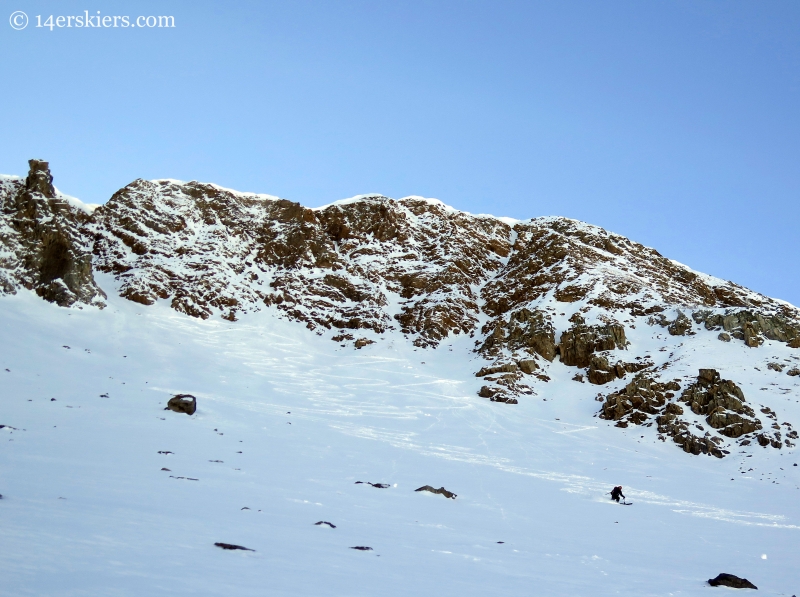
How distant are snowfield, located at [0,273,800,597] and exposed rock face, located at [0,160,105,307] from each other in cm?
202

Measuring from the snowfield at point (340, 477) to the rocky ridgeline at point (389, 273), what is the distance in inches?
132

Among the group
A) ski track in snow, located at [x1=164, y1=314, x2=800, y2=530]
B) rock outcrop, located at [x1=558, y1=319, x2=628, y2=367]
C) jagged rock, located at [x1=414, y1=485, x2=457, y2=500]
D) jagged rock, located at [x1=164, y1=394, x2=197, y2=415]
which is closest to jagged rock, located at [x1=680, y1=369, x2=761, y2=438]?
ski track in snow, located at [x1=164, y1=314, x2=800, y2=530]

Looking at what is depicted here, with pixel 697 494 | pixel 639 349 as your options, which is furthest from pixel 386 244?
pixel 697 494

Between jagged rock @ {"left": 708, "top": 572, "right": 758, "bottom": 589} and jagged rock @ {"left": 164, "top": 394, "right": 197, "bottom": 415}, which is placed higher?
jagged rock @ {"left": 164, "top": 394, "right": 197, "bottom": 415}

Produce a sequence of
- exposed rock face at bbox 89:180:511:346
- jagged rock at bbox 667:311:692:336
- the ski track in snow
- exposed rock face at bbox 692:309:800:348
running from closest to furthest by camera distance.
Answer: the ski track in snow → exposed rock face at bbox 692:309:800:348 → jagged rock at bbox 667:311:692:336 → exposed rock face at bbox 89:180:511:346

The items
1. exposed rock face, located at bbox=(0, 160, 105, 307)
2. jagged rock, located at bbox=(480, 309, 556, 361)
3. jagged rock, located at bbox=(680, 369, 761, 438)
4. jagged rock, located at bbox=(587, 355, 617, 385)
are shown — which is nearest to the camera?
jagged rock, located at bbox=(680, 369, 761, 438)

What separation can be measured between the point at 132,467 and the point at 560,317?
50.5 m

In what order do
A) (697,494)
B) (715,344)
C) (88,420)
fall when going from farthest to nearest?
(715,344)
(697,494)
(88,420)

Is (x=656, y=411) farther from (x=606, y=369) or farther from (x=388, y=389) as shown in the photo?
(x=388, y=389)

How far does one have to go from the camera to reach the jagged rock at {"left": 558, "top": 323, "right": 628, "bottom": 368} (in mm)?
53875

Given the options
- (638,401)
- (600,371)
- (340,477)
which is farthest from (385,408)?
(600,371)

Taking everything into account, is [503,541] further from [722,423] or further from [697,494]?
[722,423]

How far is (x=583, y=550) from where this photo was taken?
46.9ft

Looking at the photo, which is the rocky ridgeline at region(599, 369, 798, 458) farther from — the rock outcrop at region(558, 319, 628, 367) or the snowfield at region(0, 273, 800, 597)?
the rock outcrop at region(558, 319, 628, 367)
